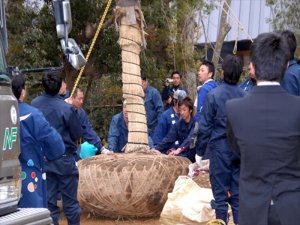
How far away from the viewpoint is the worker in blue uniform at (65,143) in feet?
25.6

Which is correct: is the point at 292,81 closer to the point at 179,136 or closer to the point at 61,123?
the point at 61,123

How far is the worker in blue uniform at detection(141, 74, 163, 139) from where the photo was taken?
1147 cm

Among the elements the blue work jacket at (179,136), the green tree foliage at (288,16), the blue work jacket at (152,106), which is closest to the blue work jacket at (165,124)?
the blue work jacket at (179,136)

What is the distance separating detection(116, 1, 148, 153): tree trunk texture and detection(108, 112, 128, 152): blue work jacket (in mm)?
647

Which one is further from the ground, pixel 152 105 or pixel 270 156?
pixel 270 156

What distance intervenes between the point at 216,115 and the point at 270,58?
2938mm

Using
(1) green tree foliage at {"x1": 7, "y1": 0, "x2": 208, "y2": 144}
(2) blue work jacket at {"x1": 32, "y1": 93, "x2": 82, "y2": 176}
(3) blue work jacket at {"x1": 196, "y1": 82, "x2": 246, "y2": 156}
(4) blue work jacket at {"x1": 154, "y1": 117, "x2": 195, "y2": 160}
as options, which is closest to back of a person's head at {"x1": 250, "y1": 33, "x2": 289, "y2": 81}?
(3) blue work jacket at {"x1": 196, "y1": 82, "x2": 246, "y2": 156}

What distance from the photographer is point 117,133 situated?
34.9ft

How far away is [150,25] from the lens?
47.9 feet

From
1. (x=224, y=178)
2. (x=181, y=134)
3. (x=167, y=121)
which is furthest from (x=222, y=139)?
(x=167, y=121)

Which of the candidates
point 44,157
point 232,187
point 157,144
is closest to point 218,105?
point 232,187

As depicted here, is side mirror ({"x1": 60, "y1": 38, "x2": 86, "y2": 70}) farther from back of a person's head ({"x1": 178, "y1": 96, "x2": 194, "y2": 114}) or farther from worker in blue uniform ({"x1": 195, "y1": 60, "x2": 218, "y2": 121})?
back of a person's head ({"x1": 178, "y1": 96, "x2": 194, "y2": 114})

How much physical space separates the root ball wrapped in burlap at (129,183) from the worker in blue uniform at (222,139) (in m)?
1.86

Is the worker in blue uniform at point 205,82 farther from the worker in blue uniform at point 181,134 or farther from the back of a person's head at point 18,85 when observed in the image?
the back of a person's head at point 18,85
